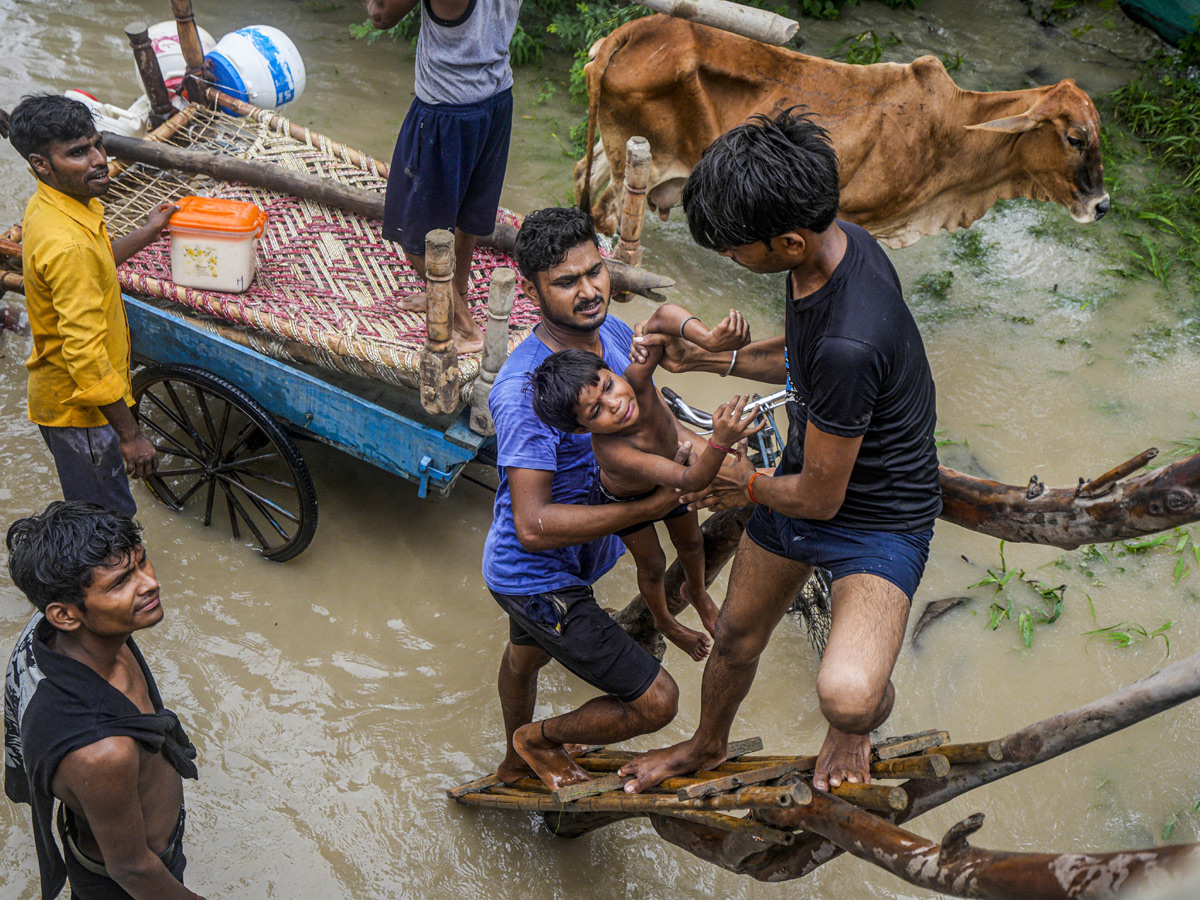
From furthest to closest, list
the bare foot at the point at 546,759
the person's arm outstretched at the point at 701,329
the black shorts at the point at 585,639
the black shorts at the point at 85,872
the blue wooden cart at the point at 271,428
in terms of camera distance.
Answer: the blue wooden cart at the point at 271,428 < the bare foot at the point at 546,759 < the black shorts at the point at 585,639 < the person's arm outstretched at the point at 701,329 < the black shorts at the point at 85,872

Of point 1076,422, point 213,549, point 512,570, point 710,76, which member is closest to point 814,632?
point 512,570

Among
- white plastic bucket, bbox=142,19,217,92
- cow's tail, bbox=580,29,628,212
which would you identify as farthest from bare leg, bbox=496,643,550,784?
white plastic bucket, bbox=142,19,217,92

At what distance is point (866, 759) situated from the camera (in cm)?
227

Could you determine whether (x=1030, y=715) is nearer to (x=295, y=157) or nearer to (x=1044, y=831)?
(x=1044, y=831)

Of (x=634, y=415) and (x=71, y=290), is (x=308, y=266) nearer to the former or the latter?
(x=71, y=290)

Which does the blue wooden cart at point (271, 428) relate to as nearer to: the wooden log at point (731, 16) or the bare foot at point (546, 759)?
the bare foot at point (546, 759)

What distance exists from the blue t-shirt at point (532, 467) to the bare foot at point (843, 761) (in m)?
0.91

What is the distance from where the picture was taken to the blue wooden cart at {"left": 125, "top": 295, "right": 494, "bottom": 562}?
392 cm

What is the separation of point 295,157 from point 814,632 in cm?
382

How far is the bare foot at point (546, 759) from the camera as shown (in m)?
3.05

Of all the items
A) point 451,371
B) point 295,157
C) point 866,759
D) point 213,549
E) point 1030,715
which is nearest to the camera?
point 866,759

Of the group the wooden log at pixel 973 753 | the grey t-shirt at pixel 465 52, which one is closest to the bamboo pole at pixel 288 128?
the grey t-shirt at pixel 465 52

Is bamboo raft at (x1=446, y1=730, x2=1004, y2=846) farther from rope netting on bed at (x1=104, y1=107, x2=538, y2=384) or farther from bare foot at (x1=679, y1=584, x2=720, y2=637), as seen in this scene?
rope netting on bed at (x1=104, y1=107, x2=538, y2=384)

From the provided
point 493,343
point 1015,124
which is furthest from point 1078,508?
point 1015,124
